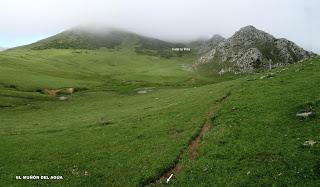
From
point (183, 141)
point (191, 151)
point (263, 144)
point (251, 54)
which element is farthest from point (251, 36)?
point (263, 144)

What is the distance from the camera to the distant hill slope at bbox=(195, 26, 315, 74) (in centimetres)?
15600

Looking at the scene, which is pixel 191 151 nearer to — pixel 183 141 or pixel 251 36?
pixel 183 141

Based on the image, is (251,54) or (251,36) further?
(251,36)

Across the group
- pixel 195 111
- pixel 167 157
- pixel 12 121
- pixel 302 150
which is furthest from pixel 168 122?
pixel 12 121

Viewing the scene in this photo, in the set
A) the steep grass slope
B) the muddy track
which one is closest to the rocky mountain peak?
the steep grass slope

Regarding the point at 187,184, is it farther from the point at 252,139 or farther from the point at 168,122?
the point at 168,122

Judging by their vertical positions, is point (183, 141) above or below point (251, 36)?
below

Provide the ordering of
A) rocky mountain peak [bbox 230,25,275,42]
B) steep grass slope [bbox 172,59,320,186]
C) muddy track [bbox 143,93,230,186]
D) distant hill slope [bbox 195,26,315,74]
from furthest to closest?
rocky mountain peak [bbox 230,25,275,42]
distant hill slope [bbox 195,26,315,74]
muddy track [bbox 143,93,230,186]
steep grass slope [bbox 172,59,320,186]

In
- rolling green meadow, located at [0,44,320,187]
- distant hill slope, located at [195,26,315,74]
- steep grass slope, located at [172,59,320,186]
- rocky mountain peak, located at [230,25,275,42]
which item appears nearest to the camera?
steep grass slope, located at [172,59,320,186]

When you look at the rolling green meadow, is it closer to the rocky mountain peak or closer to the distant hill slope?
the distant hill slope

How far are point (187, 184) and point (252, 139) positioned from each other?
8.97 metres

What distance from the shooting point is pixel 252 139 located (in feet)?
119

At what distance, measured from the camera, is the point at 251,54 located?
158 metres

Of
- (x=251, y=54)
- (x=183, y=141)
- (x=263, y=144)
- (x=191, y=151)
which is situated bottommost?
(x=191, y=151)
